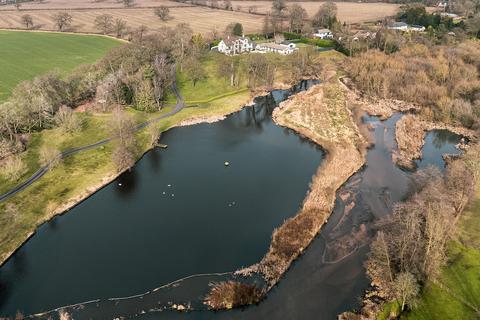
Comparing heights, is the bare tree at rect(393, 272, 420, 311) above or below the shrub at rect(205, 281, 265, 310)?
above

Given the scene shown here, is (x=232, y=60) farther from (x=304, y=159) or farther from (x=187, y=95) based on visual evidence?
(x=304, y=159)

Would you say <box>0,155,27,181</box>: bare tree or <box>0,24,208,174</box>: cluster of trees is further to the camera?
<box>0,24,208,174</box>: cluster of trees

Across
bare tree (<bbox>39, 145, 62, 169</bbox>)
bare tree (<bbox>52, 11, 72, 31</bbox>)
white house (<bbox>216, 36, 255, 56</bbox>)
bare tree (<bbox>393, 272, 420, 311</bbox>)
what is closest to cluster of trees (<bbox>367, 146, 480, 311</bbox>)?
bare tree (<bbox>393, 272, 420, 311</bbox>)

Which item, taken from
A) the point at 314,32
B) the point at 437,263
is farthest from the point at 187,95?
the point at 314,32

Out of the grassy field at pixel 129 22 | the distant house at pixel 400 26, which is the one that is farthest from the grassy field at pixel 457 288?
the distant house at pixel 400 26

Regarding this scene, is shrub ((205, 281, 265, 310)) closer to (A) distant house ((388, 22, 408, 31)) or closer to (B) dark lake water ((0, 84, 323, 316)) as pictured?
(B) dark lake water ((0, 84, 323, 316))

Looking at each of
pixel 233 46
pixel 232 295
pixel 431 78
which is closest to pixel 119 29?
pixel 233 46

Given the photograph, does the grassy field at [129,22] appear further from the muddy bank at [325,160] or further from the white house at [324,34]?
the muddy bank at [325,160]
